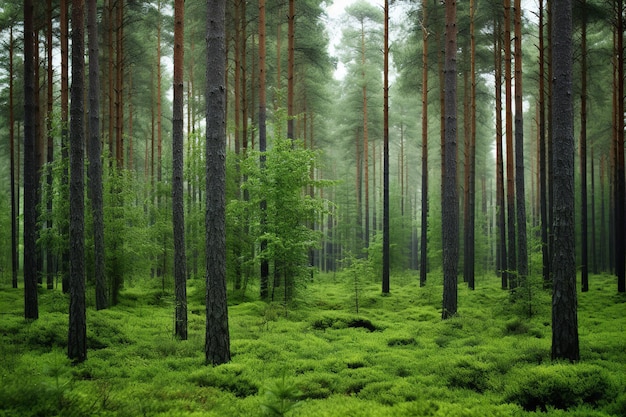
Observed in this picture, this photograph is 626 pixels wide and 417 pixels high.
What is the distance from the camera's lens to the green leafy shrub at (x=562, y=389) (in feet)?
18.4

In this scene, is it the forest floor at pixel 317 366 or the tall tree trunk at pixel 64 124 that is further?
the tall tree trunk at pixel 64 124

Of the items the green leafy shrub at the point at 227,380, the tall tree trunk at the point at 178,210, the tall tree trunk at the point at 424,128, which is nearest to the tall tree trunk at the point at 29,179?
the tall tree trunk at the point at 178,210

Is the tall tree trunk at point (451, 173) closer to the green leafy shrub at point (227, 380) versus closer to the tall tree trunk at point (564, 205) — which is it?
the tall tree trunk at point (564, 205)

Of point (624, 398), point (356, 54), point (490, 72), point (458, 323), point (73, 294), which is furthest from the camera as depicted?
point (356, 54)

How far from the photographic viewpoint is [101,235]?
12.5 m

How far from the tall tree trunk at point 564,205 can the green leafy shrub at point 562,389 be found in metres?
1.10

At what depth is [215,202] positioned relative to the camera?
7.68 m

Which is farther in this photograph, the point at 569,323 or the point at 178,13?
the point at 178,13

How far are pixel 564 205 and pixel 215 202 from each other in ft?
21.0

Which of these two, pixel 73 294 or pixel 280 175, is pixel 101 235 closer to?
pixel 73 294

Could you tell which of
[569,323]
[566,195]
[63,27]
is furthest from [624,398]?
[63,27]

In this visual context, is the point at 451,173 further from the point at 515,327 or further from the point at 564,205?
the point at 564,205

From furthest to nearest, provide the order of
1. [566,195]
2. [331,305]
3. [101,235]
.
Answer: [331,305]
[101,235]
[566,195]

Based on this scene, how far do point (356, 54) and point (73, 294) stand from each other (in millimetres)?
26608
